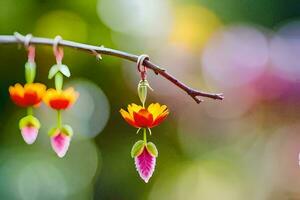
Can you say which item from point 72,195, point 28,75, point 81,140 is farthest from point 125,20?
point 28,75

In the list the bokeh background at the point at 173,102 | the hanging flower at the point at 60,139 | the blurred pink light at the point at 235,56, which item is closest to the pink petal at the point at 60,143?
the hanging flower at the point at 60,139

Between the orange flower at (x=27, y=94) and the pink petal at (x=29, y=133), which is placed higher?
the orange flower at (x=27, y=94)

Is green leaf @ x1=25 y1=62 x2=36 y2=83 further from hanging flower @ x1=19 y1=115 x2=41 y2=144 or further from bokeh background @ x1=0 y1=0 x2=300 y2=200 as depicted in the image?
bokeh background @ x1=0 y1=0 x2=300 y2=200

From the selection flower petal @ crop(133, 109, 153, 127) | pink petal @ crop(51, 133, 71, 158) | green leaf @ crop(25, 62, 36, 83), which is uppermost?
green leaf @ crop(25, 62, 36, 83)

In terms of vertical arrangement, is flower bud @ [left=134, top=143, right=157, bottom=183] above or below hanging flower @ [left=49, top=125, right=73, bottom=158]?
below

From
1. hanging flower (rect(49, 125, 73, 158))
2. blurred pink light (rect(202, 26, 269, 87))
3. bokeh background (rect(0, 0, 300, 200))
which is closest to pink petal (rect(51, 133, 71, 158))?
hanging flower (rect(49, 125, 73, 158))

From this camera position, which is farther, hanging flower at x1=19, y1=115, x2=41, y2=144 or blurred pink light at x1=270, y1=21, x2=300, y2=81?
blurred pink light at x1=270, y1=21, x2=300, y2=81

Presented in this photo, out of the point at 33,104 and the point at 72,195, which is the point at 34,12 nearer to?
the point at 72,195

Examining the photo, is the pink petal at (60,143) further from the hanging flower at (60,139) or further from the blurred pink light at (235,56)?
the blurred pink light at (235,56)
